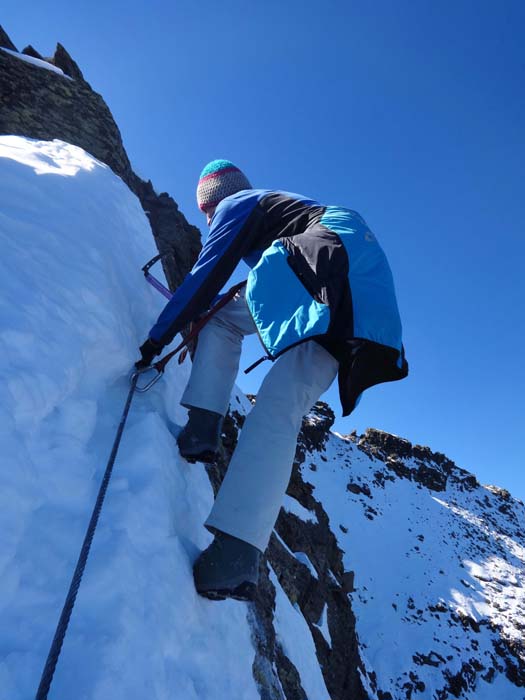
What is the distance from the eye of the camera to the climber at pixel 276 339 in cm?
177

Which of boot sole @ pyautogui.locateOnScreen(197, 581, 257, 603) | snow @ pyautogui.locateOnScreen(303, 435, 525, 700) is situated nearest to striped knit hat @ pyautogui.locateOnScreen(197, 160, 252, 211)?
boot sole @ pyautogui.locateOnScreen(197, 581, 257, 603)

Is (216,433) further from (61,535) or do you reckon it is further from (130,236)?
(130,236)

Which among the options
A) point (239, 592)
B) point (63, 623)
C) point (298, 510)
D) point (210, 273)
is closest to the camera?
point (63, 623)

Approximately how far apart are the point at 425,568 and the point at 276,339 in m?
A: 50.1

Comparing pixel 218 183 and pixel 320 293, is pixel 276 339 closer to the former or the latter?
pixel 320 293

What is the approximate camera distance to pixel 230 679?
1.85m

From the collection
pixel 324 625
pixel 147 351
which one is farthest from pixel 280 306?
pixel 324 625

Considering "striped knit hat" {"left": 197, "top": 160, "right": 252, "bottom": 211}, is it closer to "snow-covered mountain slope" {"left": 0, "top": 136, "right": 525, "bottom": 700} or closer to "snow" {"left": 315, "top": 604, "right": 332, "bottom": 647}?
"snow-covered mountain slope" {"left": 0, "top": 136, "right": 525, "bottom": 700}

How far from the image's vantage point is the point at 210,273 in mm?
2461

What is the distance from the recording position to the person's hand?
2.56 metres

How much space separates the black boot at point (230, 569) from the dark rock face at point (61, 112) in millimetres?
6044

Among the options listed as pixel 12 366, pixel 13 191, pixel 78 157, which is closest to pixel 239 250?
pixel 12 366

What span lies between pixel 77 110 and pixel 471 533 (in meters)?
63.8

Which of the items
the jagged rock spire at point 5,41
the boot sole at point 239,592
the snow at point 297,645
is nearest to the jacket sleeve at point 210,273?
the boot sole at point 239,592
